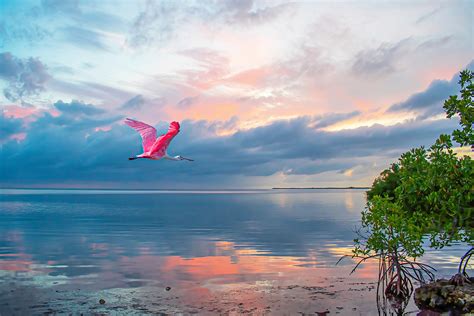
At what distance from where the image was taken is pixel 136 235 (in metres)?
50.1

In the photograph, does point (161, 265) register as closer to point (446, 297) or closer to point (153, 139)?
point (153, 139)

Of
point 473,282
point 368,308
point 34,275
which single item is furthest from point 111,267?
point 473,282

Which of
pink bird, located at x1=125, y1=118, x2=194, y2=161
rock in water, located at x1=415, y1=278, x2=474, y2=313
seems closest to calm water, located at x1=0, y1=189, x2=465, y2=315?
rock in water, located at x1=415, y1=278, x2=474, y2=313

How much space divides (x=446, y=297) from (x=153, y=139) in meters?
14.2

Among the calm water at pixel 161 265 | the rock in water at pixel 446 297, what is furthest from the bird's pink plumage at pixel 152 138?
the rock in water at pixel 446 297

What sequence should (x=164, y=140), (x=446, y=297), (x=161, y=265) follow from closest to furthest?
(x=164, y=140) < (x=446, y=297) < (x=161, y=265)

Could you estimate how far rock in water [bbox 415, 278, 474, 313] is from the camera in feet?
57.8

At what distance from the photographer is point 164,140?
1761cm

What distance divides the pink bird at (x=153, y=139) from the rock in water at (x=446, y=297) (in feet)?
41.4

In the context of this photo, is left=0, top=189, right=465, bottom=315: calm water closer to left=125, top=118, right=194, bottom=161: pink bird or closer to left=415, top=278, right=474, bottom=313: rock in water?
left=415, top=278, right=474, bottom=313: rock in water

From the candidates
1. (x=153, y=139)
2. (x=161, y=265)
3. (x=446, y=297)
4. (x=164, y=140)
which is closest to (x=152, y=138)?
(x=153, y=139)

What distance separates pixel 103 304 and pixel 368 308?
1222 cm

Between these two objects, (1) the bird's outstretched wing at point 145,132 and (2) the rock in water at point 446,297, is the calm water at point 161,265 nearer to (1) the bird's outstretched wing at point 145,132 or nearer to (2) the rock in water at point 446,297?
(2) the rock in water at point 446,297

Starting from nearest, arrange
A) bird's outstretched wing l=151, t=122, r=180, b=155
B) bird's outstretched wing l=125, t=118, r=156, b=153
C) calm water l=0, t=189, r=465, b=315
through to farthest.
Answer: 1. bird's outstretched wing l=151, t=122, r=180, b=155
2. bird's outstretched wing l=125, t=118, r=156, b=153
3. calm water l=0, t=189, r=465, b=315
